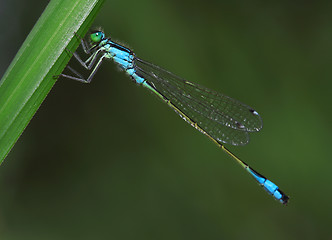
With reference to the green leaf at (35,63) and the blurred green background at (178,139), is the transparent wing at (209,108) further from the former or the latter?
the green leaf at (35,63)

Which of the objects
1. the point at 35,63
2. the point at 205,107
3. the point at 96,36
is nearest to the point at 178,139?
the point at 205,107

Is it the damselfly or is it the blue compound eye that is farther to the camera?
the damselfly

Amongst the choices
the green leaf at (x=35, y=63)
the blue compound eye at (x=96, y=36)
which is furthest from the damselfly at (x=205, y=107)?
the green leaf at (x=35, y=63)

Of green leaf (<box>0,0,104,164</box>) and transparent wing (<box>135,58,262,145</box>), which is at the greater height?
transparent wing (<box>135,58,262,145</box>)

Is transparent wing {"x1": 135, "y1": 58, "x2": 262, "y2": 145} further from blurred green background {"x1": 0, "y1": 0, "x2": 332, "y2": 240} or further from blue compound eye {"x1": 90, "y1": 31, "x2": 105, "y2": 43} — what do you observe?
blue compound eye {"x1": 90, "y1": 31, "x2": 105, "y2": 43}

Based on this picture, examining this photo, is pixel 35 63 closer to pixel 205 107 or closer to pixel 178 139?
pixel 205 107

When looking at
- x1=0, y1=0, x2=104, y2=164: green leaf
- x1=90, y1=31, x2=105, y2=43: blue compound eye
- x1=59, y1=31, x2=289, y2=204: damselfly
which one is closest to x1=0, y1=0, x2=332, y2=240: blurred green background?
x1=59, y1=31, x2=289, y2=204: damselfly

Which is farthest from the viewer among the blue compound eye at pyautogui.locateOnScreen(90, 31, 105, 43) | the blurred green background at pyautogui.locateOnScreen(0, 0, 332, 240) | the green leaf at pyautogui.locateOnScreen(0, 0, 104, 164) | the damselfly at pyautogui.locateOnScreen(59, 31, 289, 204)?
the blurred green background at pyautogui.locateOnScreen(0, 0, 332, 240)

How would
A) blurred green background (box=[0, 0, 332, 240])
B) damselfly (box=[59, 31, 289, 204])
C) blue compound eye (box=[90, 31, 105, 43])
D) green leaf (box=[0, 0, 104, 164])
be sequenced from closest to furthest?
green leaf (box=[0, 0, 104, 164])
blue compound eye (box=[90, 31, 105, 43])
damselfly (box=[59, 31, 289, 204])
blurred green background (box=[0, 0, 332, 240])
